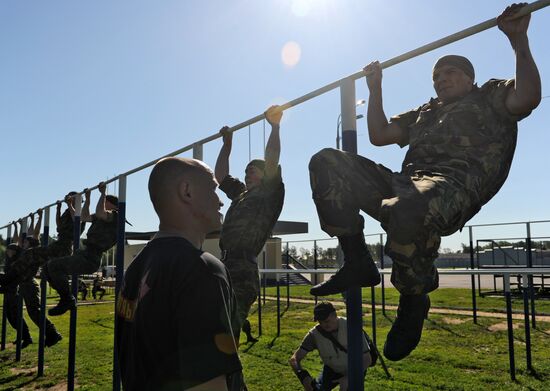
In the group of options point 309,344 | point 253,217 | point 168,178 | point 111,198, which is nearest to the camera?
point 168,178

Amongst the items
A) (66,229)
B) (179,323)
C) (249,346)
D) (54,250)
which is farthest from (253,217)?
(249,346)

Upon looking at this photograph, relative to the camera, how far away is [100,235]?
221 inches

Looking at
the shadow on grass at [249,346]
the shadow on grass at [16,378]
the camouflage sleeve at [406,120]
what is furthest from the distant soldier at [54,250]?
the camouflage sleeve at [406,120]

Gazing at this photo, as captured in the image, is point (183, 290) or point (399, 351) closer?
point (183, 290)

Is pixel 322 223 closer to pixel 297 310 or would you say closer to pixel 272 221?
pixel 272 221

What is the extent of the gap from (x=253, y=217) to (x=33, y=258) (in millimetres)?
5018

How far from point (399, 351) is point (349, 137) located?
1.03 metres

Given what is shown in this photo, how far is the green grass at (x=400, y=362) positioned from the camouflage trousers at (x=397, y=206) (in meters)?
4.45

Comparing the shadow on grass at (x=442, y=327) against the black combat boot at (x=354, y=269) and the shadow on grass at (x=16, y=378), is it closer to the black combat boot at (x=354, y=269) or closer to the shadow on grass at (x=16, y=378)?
the shadow on grass at (x=16, y=378)

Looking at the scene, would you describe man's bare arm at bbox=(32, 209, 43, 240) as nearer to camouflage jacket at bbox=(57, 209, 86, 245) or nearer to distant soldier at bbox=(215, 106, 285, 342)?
camouflage jacket at bbox=(57, 209, 86, 245)

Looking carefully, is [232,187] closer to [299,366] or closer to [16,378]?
[299,366]

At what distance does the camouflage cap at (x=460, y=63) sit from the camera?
2.02 m

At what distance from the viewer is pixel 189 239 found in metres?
1.54

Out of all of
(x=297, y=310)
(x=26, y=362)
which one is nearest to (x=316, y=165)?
(x=26, y=362)
